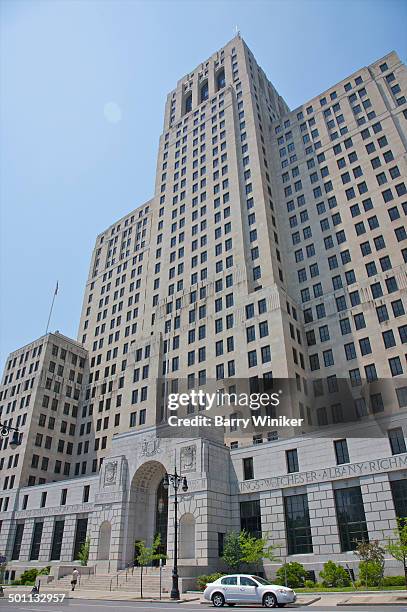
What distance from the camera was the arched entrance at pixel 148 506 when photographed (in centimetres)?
4431

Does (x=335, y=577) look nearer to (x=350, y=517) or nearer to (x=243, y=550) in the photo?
(x=350, y=517)

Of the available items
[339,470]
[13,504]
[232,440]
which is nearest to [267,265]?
[232,440]

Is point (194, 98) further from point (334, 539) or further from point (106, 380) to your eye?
point (334, 539)

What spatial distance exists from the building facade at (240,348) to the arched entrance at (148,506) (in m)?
0.19

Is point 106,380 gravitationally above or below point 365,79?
below

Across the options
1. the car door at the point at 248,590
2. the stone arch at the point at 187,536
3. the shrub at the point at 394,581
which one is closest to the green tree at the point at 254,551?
the stone arch at the point at 187,536

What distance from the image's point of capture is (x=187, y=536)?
3894 centimetres

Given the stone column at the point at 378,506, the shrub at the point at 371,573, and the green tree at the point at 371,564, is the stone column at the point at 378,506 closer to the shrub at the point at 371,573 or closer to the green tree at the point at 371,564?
the green tree at the point at 371,564

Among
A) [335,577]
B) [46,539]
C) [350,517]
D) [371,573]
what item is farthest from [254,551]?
[46,539]

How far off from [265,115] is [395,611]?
8005 centimetres

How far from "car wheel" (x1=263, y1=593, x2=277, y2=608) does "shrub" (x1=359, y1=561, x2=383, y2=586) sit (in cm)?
994

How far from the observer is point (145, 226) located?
9119 centimetres

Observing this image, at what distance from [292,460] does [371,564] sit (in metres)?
11.8

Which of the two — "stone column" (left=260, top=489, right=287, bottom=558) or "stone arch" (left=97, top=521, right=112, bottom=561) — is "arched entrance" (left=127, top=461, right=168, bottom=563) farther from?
"stone column" (left=260, top=489, right=287, bottom=558)
